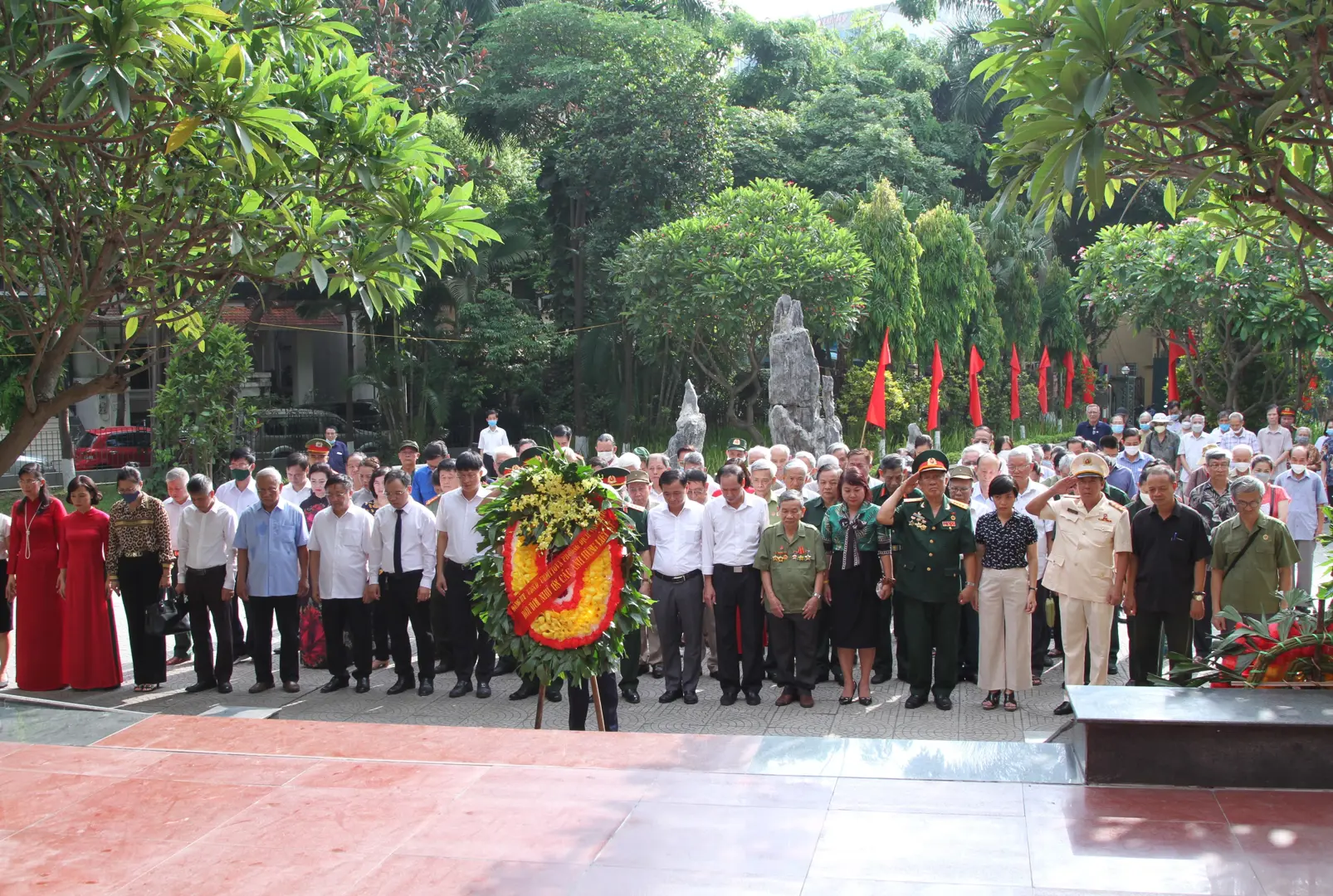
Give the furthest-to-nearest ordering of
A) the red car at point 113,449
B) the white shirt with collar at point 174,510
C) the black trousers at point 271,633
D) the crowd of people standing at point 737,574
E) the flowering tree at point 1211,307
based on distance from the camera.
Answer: the red car at point 113,449 < the flowering tree at point 1211,307 < the white shirt with collar at point 174,510 < the black trousers at point 271,633 < the crowd of people standing at point 737,574

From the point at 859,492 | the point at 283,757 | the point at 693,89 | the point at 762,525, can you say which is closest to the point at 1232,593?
the point at 859,492

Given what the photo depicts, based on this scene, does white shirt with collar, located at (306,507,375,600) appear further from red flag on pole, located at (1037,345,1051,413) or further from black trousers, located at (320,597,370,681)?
red flag on pole, located at (1037,345,1051,413)

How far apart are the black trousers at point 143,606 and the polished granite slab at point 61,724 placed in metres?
2.19

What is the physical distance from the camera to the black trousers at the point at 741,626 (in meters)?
8.61

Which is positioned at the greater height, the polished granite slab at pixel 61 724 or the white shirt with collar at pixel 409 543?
the white shirt with collar at pixel 409 543

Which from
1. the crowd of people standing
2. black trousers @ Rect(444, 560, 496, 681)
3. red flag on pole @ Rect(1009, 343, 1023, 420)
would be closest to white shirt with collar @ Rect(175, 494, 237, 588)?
the crowd of people standing

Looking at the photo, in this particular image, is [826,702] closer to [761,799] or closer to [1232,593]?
[1232,593]

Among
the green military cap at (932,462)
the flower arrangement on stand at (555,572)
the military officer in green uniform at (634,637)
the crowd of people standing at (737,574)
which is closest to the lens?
the flower arrangement on stand at (555,572)

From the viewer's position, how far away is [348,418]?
27734 mm

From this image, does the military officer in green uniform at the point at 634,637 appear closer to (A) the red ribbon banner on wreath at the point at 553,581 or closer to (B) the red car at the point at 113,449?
(A) the red ribbon banner on wreath at the point at 553,581

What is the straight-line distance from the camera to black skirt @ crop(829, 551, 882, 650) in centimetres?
839

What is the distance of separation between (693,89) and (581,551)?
2022 cm

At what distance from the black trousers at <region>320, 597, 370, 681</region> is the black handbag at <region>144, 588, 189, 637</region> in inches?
42.4

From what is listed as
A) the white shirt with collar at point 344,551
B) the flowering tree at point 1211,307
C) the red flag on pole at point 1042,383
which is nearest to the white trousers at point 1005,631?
the white shirt with collar at point 344,551
